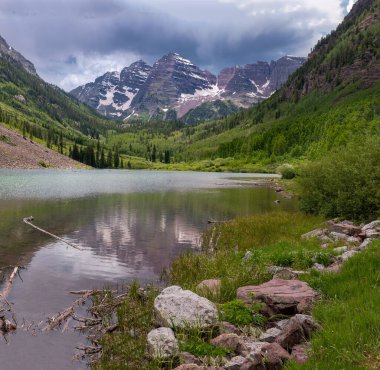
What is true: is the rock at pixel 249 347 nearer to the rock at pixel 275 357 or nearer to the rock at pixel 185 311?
the rock at pixel 275 357

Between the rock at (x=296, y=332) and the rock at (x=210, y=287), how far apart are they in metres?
5.52

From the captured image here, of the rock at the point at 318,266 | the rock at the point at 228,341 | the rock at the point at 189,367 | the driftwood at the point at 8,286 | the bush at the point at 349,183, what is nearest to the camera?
the rock at the point at 189,367

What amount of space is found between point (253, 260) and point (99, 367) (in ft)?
36.3

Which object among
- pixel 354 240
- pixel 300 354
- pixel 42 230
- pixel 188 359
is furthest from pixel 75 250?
pixel 300 354

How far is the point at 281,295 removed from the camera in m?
13.3

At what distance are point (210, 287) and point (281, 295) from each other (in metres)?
4.37

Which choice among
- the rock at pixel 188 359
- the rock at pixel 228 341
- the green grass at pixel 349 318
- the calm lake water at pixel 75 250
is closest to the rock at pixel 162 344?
the rock at pixel 188 359

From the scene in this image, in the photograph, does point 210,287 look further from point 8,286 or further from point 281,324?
point 8,286

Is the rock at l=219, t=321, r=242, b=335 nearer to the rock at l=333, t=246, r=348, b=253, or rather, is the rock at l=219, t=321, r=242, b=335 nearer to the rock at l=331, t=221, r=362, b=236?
the rock at l=333, t=246, r=348, b=253

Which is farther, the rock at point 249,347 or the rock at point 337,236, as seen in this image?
the rock at point 337,236

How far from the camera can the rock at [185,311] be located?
12.4m

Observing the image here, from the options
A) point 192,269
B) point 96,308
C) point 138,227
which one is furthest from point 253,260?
point 138,227

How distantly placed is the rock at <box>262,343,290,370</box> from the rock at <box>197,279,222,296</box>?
6.08m

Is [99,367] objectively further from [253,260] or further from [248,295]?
[253,260]
